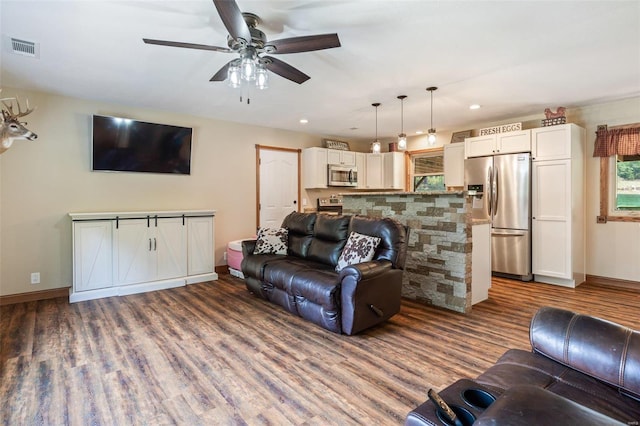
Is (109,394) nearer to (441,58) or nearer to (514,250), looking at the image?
(441,58)

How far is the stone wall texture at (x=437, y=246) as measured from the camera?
3.51 m

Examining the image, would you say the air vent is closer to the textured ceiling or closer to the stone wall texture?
the textured ceiling

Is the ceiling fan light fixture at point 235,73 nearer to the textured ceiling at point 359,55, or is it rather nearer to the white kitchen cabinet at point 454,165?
the textured ceiling at point 359,55

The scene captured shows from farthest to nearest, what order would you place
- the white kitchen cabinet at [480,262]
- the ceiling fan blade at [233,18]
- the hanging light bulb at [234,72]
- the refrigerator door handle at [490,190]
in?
the refrigerator door handle at [490,190] < the white kitchen cabinet at [480,262] < the hanging light bulb at [234,72] < the ceiling fan blade at [233,18]

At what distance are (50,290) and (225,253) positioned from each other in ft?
7.51

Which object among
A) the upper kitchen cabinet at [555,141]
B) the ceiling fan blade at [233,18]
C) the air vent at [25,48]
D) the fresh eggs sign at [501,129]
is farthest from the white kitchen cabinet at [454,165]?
the air vent at [25,48]

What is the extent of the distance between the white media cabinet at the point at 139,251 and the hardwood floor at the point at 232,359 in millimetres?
345

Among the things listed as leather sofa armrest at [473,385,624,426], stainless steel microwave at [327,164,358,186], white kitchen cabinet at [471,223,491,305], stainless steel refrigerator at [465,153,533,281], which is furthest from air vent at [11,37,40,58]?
stainless steel refrigerator at [465,153,533,281]

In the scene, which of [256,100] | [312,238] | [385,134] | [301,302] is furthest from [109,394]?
[385,134]

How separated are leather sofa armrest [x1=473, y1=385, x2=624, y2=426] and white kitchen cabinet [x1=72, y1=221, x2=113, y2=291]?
4539mm

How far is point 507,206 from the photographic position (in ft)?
16.3

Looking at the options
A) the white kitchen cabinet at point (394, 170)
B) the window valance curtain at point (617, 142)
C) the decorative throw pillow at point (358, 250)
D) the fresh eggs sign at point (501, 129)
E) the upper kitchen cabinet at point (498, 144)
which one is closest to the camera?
the decorative throw pillow at point (358, 250)

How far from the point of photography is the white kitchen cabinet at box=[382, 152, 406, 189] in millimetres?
6926

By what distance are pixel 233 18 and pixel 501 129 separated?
15.2 feet
